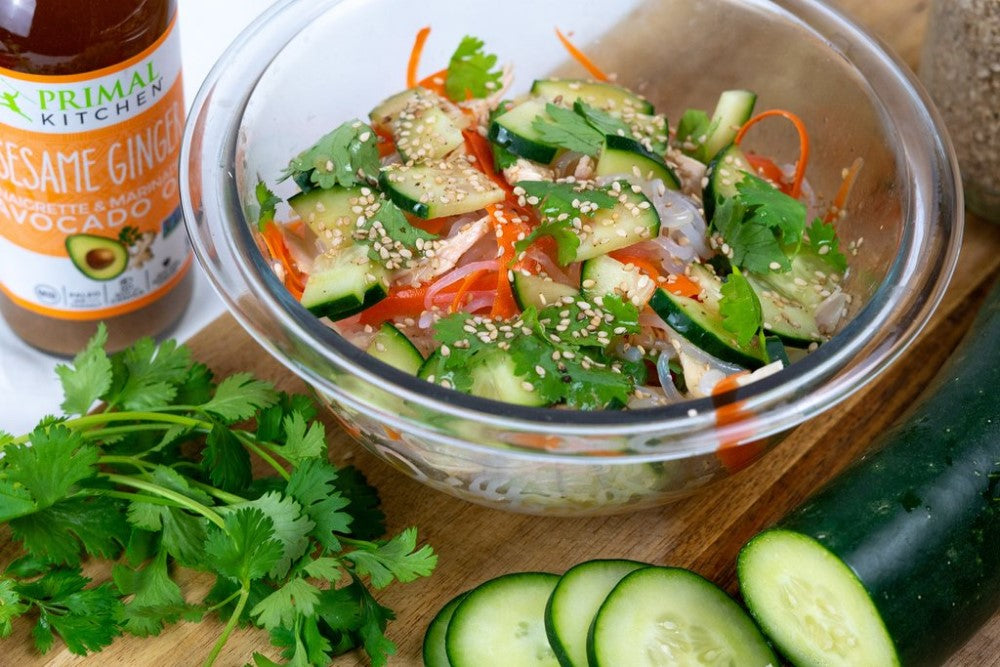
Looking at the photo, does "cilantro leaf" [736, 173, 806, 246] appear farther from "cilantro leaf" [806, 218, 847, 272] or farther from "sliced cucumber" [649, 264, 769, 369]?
"sliced cucumber" [649, 264, 769, 369]

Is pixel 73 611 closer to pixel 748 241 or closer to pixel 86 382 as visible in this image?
pixel 86 382

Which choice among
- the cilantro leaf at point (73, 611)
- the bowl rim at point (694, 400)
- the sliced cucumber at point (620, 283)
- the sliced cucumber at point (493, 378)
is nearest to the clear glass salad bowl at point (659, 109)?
the bowl rim at point (694, 400)

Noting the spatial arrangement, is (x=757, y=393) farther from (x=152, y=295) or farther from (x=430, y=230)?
(x=152, y=295)

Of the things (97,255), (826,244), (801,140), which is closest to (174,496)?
(97,255)

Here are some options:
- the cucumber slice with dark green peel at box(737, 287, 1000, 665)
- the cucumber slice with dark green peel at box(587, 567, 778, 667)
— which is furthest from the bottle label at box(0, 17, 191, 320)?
the cucumber slice with dark green peel at box(737, 287, 1000, 665)

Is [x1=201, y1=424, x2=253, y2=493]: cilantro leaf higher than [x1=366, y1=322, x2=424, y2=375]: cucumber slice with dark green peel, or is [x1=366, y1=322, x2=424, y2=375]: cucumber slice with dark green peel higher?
[x1=366, y1=322, x2=424, y2=375]: cucumber slice with dark green peel

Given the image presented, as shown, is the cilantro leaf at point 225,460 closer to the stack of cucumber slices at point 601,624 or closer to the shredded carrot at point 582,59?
the stack of cucumber slices at point 601,624
